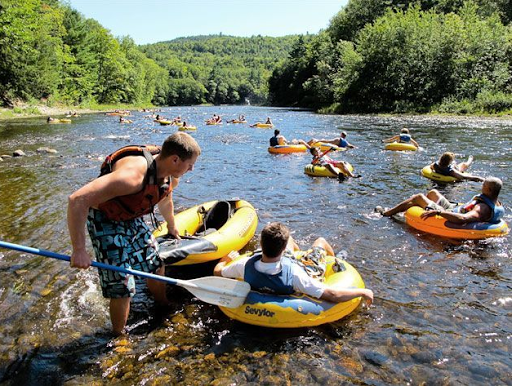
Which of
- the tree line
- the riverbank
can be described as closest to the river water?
the riverbank

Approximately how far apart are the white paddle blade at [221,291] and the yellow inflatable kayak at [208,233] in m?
0.60

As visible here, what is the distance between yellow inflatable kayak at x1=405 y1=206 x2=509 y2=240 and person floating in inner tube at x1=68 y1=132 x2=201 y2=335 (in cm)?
475

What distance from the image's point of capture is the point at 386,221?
24.2 ft

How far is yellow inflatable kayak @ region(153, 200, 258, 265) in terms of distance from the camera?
4.60 metres

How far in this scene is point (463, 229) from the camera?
6312 millimetres

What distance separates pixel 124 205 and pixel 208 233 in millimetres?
2491

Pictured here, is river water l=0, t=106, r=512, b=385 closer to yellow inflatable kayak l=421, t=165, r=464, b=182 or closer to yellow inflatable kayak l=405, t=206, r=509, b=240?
yellow inflatable kayak l=405, t=206, r=509, b=240

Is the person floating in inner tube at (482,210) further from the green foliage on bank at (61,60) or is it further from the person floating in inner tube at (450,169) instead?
the green foliage on bank at (61,60)

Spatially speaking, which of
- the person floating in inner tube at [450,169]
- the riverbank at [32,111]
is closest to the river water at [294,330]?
the person floating in inner tube at [450,169]

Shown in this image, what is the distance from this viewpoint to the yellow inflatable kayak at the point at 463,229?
6262mm

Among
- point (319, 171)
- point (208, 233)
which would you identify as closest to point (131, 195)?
point (208, 233)

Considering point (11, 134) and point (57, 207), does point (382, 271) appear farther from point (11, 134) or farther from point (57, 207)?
point (11, 134)

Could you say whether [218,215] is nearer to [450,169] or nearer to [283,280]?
[283,280]

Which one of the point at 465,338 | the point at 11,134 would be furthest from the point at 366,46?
the point at 465,338
